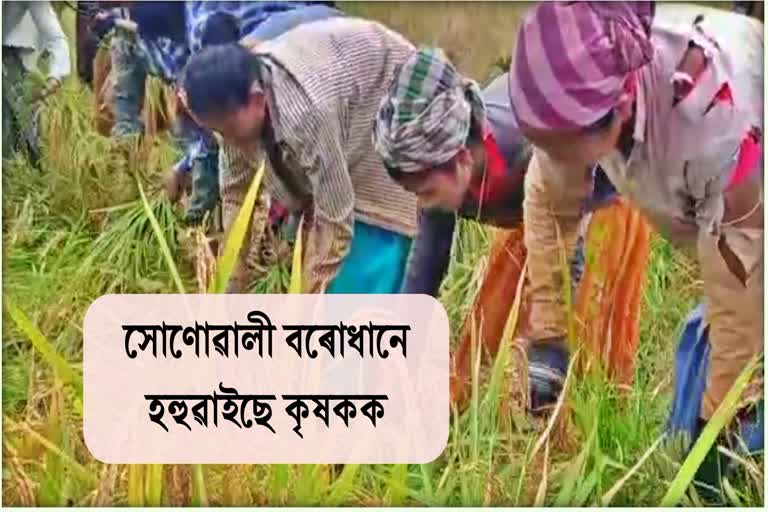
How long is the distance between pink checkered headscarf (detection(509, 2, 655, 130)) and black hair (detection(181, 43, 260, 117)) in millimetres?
415

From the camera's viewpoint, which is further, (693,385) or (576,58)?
(693,385)

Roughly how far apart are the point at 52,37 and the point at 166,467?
0.70 metres

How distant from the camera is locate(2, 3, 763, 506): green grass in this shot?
250 centimetres

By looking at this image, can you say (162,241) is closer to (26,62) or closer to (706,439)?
(26,62)

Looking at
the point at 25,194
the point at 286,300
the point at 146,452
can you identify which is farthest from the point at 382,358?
the point at 25,194

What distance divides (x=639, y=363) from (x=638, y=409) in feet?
0.24

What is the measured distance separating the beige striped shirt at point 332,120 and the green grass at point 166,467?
0.38 ft

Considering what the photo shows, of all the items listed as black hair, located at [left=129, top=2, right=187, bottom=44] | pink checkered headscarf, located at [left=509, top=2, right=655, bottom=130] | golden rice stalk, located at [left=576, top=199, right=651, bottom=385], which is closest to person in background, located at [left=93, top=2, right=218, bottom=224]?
black hair, located at [left=129, top=2, right=187, bottom=44]

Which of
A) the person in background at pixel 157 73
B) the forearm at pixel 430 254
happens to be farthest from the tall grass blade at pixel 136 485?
the forearm at pixel 430 254

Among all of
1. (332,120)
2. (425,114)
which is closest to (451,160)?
(425,114)

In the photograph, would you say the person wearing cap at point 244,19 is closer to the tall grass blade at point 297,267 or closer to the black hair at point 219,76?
the black hair at point 219,76

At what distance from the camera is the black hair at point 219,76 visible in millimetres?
2477

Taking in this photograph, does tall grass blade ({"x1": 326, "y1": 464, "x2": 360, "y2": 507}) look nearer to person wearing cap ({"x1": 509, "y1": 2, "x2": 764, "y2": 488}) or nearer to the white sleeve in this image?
person wearing cap ({"x1": 509, "y1": 2, "x2": 764, "y2": 488})
